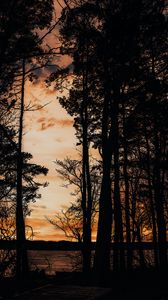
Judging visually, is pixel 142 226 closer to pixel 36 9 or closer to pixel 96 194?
pixel 96 194

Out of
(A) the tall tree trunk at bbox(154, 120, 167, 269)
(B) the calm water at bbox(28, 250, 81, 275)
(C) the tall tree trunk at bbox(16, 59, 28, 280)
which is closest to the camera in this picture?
(C) the tall tree trunk at bbox(16, 59, 28, 280)

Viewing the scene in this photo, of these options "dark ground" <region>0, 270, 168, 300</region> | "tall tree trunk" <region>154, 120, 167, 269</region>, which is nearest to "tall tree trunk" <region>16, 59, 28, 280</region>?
"dark ground" <region>0, 270, 168, 300</region>

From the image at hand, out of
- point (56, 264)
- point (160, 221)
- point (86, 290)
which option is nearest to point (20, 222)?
point (160, 221)

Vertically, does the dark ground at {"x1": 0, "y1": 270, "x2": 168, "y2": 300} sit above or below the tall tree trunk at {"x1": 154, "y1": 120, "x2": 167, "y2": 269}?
below

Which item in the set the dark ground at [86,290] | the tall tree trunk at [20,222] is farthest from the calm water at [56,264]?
the dark ground at [86,290]

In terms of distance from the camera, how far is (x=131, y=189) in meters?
32.0

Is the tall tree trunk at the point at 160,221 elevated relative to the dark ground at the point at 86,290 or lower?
elevated

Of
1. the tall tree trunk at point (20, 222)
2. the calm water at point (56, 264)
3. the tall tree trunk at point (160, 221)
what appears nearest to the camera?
the tall tree trunk at point (20, 222)

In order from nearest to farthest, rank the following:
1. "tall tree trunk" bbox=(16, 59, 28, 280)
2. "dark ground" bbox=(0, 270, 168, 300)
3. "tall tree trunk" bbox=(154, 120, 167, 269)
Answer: "dark ground" bbox=(0, 270, 168, 300), "tall tree trunk" bbox=(16, 59, 28, 280), "tall tree trunk" bbox=(154, 120, 167, 269)

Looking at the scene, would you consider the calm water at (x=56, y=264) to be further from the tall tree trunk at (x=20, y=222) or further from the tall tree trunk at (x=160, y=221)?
the tall tree trunk at (x=160, y=221)

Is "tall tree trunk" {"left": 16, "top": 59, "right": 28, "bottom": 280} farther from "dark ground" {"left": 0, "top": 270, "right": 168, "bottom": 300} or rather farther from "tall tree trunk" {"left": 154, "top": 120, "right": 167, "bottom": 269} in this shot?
"tall tree trunk" {"left": 154, "top": 120, "right": 167, "bottom": 269}

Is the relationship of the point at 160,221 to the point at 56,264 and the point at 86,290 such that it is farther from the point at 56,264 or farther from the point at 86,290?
the point at 56,264

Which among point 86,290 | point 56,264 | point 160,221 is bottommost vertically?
point 56,264

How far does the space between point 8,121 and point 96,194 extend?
11727 mm
